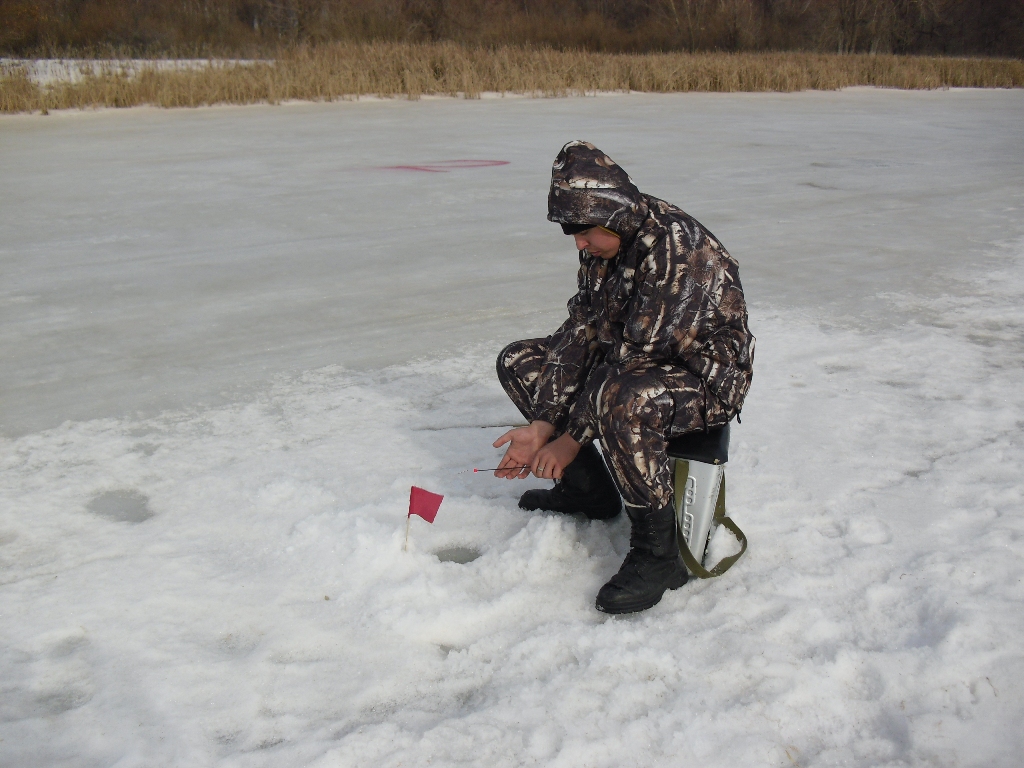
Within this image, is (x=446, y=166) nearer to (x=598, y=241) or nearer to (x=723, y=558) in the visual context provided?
(x=598, y=241)

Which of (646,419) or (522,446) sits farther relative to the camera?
(522,446)

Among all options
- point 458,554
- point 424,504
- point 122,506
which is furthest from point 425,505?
point 122,506

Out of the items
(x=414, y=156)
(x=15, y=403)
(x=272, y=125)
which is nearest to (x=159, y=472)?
(x=15, y=403)

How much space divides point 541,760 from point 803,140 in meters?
10.1

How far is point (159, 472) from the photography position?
3139 millimetres

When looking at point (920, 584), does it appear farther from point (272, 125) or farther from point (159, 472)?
point (272, 125)

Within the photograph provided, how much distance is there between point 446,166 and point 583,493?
6543 millimetres

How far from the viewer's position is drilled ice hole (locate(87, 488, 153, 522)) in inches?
113

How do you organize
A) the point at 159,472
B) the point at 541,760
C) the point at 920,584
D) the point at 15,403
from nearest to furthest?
the point at 541,760
the point at 920,584
the point at 159,472
the point at 15,403

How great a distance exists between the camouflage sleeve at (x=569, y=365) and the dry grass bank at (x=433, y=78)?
12.0 m

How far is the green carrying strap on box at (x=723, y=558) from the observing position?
97.7 inches

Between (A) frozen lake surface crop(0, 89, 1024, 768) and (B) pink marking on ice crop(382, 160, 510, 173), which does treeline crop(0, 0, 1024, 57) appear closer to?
(B) pink marking on ice crop(382, 160, 510, 173)

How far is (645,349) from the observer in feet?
7.86

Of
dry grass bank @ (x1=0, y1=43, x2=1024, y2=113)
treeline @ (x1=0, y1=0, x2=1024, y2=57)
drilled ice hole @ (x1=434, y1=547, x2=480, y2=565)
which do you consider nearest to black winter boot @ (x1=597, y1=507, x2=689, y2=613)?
drilled ice hole @ (x1=434, y1=547, x2=480, y2=565)
